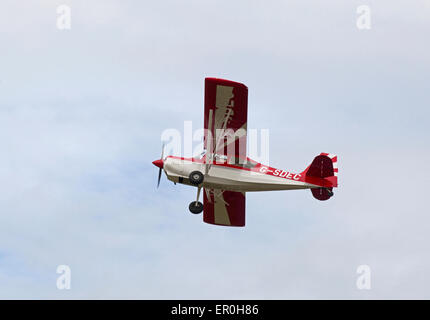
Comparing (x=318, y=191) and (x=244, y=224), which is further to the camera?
(x=244, y=224)

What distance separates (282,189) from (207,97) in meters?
4.10

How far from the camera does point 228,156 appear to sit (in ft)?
101

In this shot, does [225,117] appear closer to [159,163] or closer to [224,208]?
[159,163]

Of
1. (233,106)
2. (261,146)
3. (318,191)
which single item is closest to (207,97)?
(233,106)

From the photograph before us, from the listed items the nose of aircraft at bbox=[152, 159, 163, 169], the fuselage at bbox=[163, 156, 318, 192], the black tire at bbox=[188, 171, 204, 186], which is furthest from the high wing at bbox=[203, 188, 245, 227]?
the nose of aircraft at bbox=[152, 159, 163, 169]

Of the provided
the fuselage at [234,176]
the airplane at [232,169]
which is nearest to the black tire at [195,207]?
the airplane at [232,169]

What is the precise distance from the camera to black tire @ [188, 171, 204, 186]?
30.1m

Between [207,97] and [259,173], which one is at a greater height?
[207,97]

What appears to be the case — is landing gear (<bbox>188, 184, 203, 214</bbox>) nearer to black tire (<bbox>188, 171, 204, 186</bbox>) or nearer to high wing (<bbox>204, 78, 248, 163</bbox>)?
black tire (<bbox>188, 171, 204, 186</bbox>)

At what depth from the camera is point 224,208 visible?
3353cm

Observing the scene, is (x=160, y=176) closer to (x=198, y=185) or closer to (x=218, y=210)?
(x=198, y=185)

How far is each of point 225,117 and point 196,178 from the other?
224 centimetres

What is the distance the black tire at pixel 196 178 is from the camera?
98.9 ft

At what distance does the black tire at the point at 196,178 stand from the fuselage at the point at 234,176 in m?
0.23
